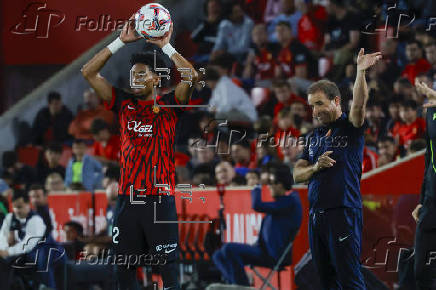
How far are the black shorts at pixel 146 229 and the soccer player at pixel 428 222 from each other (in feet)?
7.44

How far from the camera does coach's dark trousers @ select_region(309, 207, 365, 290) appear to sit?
22.3ft

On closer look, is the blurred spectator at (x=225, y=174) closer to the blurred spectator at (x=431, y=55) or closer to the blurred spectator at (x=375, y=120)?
the blurred spectator at (x=375, y=120)

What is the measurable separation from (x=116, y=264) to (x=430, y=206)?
2759 mm

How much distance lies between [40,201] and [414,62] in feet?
16.6

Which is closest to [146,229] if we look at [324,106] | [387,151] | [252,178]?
[324,106]

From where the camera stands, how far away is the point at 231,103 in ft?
38.5

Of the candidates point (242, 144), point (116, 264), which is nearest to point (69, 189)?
point (242, 144)

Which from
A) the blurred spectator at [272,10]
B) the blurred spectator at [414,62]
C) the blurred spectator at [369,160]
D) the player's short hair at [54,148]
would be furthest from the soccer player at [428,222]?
the blurred spectator at [272,10]

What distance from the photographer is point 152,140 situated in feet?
22.2

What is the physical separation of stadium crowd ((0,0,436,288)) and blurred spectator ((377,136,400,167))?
1 cm

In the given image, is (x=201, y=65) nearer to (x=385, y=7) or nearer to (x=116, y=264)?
(x=385, y=7)

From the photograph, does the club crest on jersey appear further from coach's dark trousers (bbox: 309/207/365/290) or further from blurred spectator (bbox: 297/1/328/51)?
blurred spectator (bbox: 297/1/328/51)

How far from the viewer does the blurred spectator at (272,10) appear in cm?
1373

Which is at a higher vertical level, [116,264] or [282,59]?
[282,59]
